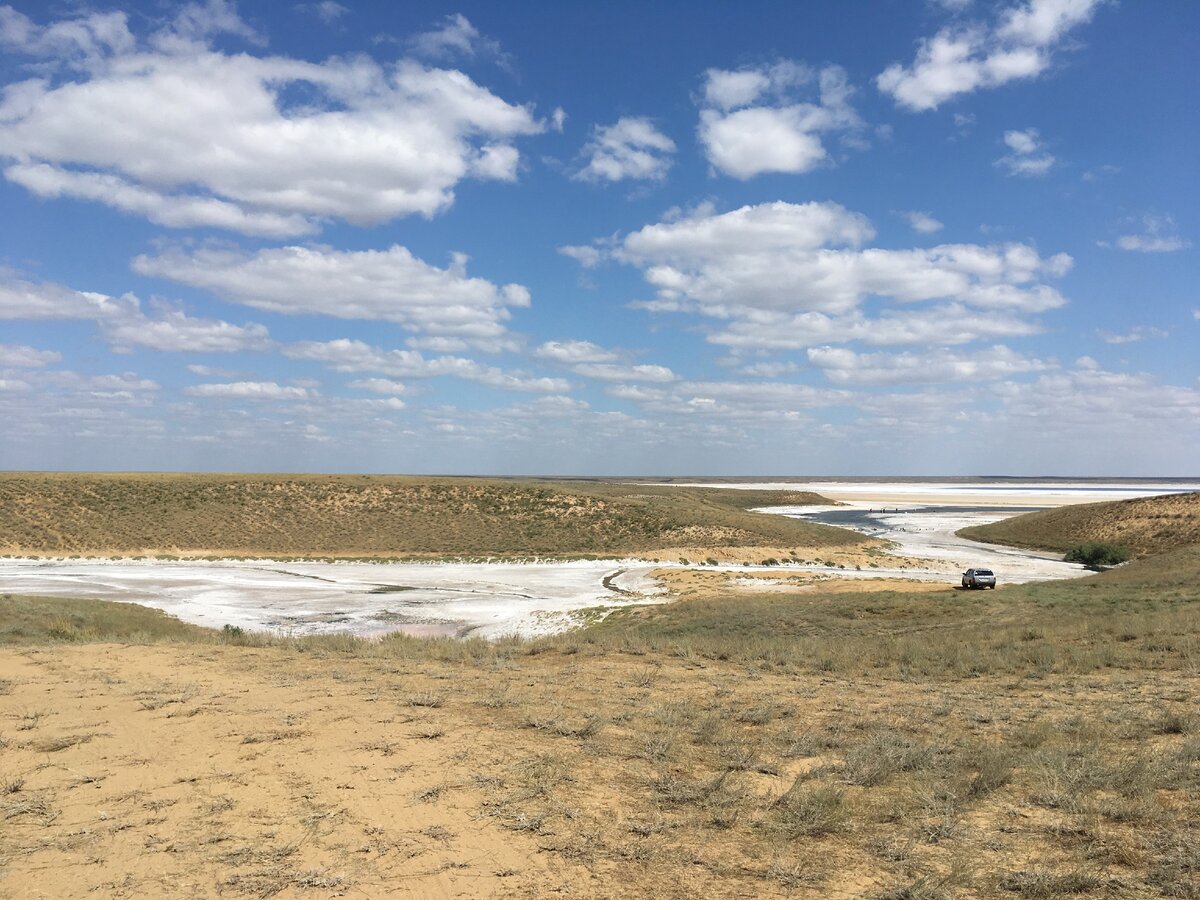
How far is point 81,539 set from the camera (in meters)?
63.4

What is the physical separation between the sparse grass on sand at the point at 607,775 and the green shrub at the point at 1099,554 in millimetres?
46305

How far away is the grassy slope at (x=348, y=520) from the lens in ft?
214

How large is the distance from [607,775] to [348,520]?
69.6m

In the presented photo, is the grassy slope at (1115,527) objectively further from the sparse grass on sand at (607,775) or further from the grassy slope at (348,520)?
the sparse grass on sand at (607,775)

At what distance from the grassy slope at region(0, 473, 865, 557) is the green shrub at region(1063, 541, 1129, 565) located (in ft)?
55.7

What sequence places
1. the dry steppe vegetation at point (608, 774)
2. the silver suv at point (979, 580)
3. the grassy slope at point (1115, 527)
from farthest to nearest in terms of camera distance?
the grassy slope at point (1115, 527) < the silver suv at point (979, 580) < the dry steppe vegetation at point (608, 774)

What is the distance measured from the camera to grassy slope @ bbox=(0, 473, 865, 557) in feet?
214

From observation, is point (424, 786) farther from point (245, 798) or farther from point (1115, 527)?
point (1115, 527)

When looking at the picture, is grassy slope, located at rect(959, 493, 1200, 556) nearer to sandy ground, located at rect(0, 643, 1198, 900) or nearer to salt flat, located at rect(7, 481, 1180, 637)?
salt flat, located at rect(7, 481, 1180, 637)

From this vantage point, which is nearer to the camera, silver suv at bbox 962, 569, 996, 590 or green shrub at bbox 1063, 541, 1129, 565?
silver suv at bbox 962, 569, 996, 590

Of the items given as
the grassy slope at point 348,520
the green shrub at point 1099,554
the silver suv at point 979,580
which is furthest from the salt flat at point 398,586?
the silver suv at point 979,580

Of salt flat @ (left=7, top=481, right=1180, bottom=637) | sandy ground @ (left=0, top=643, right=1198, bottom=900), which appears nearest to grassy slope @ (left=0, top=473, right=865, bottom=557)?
salt flat @ (left=7, top=481, right=1180, bottom=637)

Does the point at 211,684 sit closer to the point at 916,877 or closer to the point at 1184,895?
the point at 916,877

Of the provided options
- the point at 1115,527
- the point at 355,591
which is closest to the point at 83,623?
the point at 355,591
